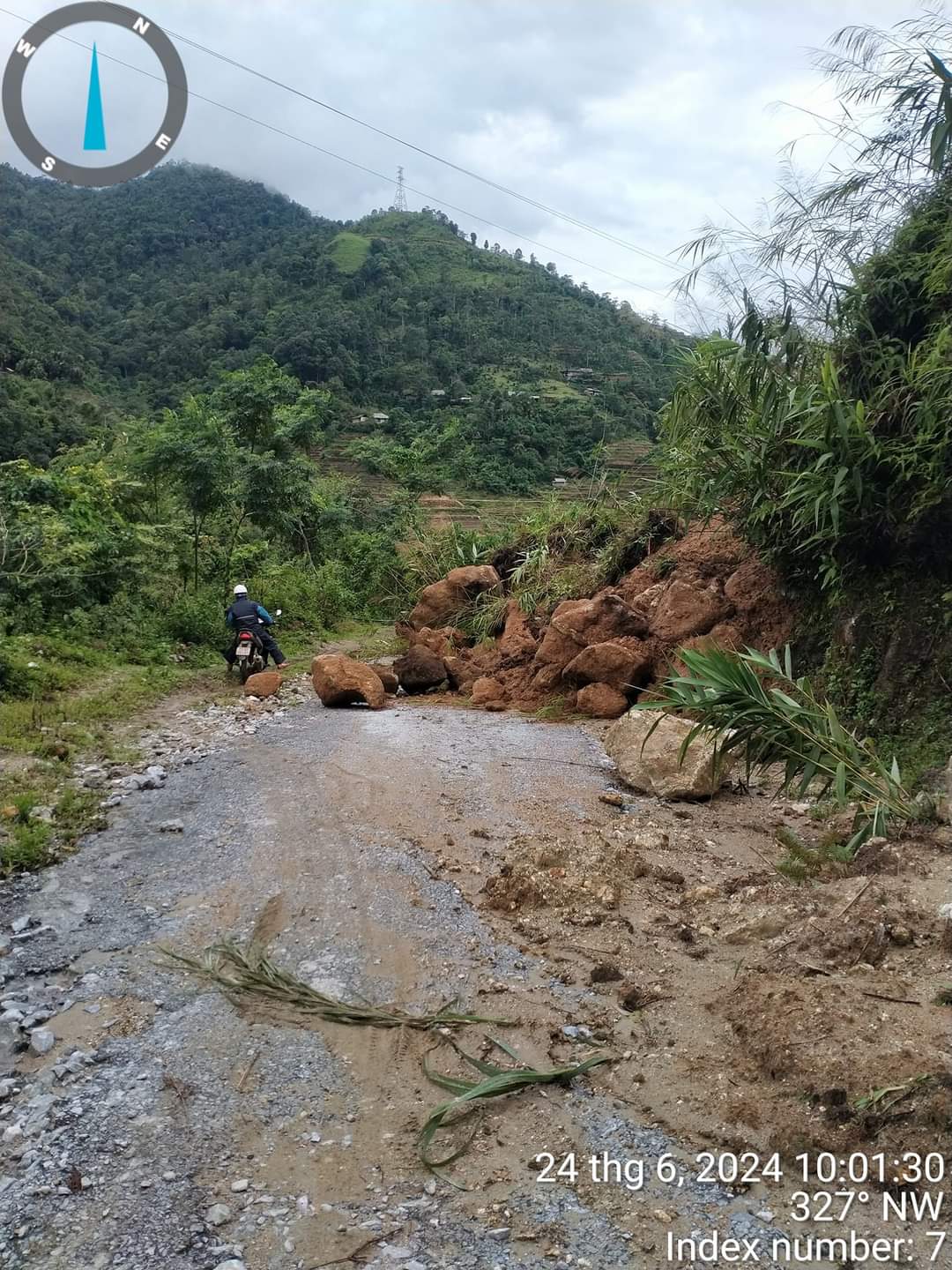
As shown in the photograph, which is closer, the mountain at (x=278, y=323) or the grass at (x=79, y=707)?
the grass at (x=79, y=707)

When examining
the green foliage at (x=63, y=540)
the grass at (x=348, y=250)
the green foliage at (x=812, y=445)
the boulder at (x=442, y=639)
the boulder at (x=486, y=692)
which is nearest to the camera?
the green foliage at (x=812, y=445)

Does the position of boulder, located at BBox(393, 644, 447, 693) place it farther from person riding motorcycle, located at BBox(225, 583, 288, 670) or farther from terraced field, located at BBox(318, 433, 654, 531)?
terraced field, located at BBox(318, 433, 654, 531)

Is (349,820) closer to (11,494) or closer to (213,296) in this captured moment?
(11,494)

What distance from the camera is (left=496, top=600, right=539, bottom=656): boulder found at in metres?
10.5

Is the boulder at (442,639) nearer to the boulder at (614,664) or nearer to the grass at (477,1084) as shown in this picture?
the boulder at (614,664)

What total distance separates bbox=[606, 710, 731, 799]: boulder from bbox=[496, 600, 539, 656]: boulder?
3.77m

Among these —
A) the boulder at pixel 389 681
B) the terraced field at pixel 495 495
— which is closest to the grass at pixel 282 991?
the boulder at pixel 389 681

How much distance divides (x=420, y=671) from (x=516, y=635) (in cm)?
136

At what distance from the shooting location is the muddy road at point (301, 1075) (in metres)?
2.28

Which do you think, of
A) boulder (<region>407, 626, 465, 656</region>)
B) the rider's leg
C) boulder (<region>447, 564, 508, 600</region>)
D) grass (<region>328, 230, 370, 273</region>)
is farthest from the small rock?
grass (<region>328, 230, 370, 273</region>)

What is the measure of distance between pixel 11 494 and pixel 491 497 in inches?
720

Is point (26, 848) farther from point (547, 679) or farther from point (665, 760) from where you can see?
point (547, 679)

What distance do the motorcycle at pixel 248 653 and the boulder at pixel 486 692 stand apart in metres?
2.69

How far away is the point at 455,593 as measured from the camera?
13.0 meters
